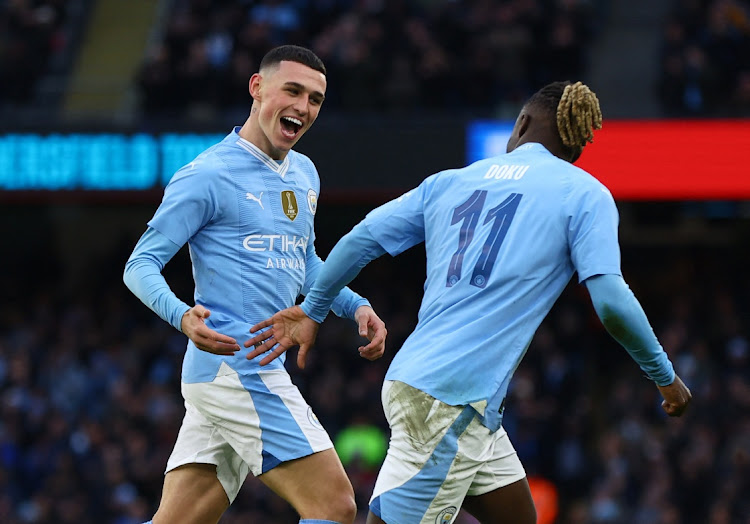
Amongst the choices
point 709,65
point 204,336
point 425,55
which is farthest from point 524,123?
point 425,55

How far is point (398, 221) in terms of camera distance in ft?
13.5

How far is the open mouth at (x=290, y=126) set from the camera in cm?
475

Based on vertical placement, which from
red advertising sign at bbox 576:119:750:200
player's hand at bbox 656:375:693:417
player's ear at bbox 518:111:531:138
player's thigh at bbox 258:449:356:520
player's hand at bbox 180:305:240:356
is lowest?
red advertising sign at bbox 576:119:750:200

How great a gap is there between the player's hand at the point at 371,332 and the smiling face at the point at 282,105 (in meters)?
0.72

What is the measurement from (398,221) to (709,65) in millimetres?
10388

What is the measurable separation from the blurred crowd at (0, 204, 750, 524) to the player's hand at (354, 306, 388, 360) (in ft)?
23.9

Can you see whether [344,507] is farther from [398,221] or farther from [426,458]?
[398,221]

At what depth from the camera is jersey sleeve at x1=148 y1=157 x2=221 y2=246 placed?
4.43 metres

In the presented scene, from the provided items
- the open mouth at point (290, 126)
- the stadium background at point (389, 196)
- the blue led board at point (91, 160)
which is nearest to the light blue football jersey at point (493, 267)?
the open mouth at point (290, 126)

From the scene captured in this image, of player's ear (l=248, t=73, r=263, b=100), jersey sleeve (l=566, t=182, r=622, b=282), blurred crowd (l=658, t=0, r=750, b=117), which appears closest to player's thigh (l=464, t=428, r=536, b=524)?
jersey sleeve (l=566, t=182, r=622, b=282)

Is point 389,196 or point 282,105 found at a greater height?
point 282,105

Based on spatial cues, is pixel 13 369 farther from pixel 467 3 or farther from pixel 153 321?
pixel 467 3

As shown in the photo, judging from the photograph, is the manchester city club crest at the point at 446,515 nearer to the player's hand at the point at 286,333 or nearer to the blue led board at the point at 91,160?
the player's hand at the point at 286,333

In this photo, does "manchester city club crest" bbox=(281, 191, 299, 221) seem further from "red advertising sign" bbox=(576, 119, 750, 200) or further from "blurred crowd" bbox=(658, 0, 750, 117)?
"blurred crowd" bbox=(658, 0, 750, 117)
